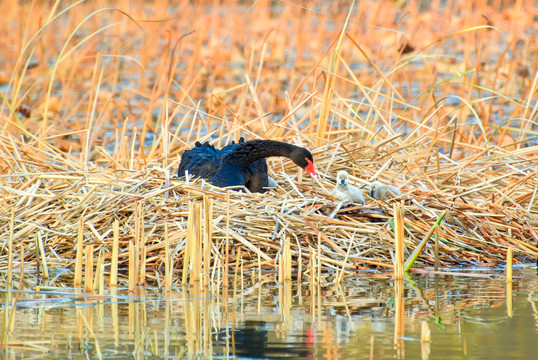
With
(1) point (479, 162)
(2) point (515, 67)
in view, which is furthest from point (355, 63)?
(1) point (479, 162)

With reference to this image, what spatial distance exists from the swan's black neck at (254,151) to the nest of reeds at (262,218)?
276mm

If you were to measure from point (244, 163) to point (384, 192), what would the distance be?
1.18 m

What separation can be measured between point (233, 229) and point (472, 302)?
170 cm

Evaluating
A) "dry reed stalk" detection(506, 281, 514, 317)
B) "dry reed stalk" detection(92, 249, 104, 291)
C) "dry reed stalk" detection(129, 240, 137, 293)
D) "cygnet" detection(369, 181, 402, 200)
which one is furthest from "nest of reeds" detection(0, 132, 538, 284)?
"dry reed stalk" detection(506, 281, 514, 317)

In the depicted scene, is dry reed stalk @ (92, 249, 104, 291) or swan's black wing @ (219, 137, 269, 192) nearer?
dry reed stalk @ (92, 249, 104, 291)

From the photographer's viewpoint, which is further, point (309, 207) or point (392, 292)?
point (309, 207)

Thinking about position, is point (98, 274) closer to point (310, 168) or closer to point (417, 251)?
point (417, 251)

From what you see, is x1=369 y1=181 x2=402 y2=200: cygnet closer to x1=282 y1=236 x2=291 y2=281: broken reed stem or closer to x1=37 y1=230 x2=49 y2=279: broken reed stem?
x1=282 y1=236 x2=291 y2=281: broken reed stem

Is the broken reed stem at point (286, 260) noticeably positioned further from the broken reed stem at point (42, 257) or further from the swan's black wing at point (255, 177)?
the swan's black wing at point (255, 177)

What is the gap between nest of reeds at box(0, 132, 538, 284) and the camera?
210 inches

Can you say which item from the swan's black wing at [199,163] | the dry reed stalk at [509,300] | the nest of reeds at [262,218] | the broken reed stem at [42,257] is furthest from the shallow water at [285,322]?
the swan's black wing at [199,163]

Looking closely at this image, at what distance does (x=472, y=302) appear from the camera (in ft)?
14.3

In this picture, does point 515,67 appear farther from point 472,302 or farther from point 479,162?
point 472,302

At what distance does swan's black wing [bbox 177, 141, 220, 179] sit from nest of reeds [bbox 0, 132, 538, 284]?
46 cm
